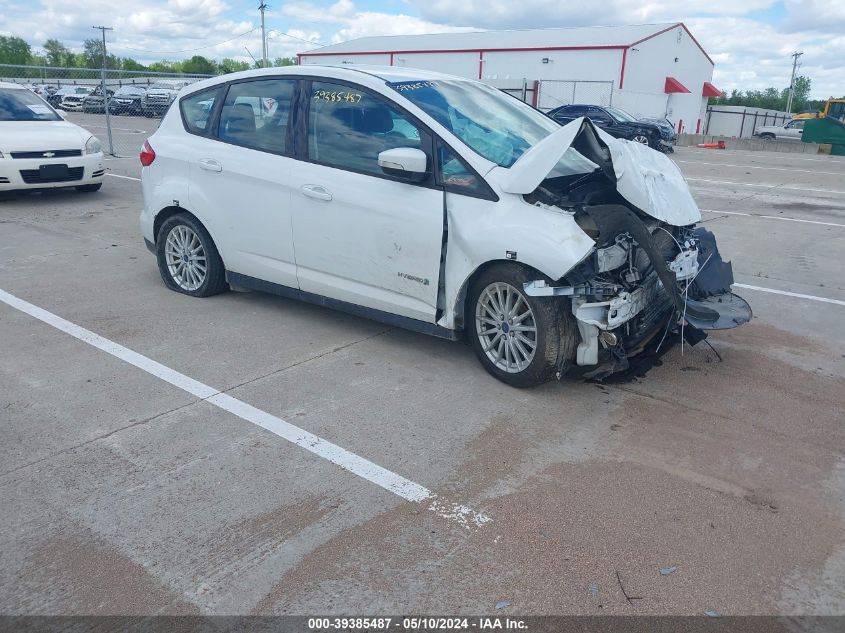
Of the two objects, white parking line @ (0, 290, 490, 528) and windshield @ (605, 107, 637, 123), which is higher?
windshield @ (605, 107, 637, 123)

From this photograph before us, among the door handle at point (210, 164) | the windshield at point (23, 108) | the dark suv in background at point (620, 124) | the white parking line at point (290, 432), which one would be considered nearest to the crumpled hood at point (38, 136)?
the windshield at point (23, 108)

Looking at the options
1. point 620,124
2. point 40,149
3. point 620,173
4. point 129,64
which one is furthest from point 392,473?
point 129,64

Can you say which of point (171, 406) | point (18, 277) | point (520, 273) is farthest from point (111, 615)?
point (18, 277)

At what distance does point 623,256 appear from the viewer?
4.48 metres

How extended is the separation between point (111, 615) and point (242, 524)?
68 centimetres

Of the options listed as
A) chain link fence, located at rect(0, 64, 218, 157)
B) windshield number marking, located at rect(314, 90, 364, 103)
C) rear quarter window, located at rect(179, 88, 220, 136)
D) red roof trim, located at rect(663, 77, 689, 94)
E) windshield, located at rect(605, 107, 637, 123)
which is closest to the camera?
windshield number marking, located at rect(314, 90, 364, 103)

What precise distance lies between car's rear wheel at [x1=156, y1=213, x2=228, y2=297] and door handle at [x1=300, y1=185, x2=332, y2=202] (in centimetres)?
130

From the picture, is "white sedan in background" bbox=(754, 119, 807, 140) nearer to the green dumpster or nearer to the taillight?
the green dumpster

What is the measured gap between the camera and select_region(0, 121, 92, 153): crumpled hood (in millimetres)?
9953

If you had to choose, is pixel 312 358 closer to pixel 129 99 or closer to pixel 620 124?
pixel 620 124

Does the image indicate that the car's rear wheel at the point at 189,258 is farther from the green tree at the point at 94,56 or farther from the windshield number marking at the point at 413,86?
the green tree at the point at 94,56

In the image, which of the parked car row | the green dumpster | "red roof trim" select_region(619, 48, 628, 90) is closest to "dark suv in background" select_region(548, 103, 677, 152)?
the green dumpster

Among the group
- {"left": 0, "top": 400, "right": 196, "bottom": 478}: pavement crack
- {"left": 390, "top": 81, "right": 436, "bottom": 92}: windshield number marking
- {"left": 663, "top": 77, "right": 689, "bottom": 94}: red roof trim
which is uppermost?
{"left": 663, "top": 77, "right": 689, "bottom": 94}: red roof trim

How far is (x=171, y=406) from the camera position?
4.34 meters
